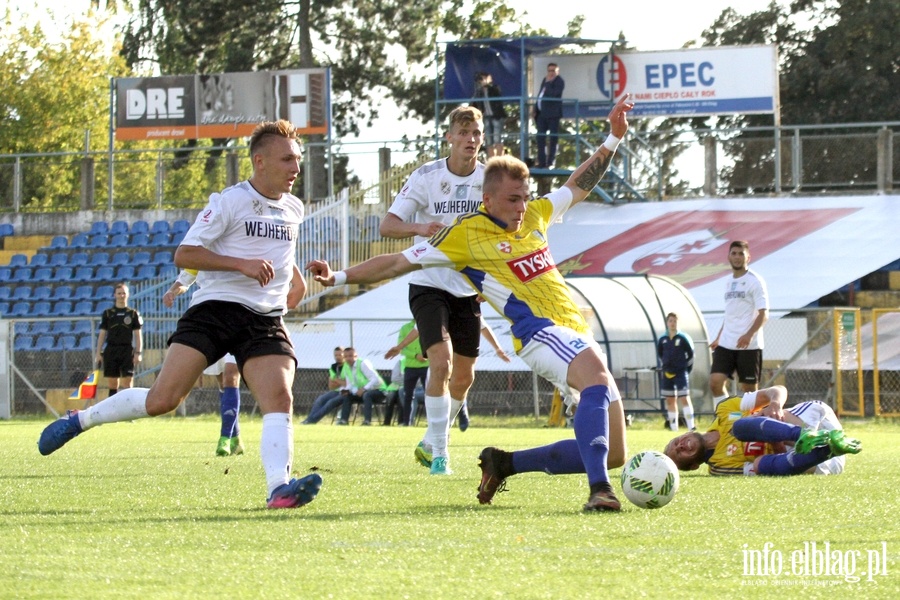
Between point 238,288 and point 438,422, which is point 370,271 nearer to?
point 238,288

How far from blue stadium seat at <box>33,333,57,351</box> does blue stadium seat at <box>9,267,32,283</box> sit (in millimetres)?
3474

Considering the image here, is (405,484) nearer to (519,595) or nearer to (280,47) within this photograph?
(519,595)

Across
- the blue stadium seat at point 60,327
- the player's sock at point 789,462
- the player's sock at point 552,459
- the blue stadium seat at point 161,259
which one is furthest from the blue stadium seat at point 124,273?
the player's sock at point 552,459

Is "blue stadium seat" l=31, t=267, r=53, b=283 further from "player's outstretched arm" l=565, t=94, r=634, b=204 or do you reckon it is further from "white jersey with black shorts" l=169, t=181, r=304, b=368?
"player's outstretched arm" l=565, t=94, r=634, b=204

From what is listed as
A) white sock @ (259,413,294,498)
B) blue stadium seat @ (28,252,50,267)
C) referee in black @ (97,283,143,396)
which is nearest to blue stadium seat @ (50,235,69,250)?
blue stadium seat @ (28,252,50,267)

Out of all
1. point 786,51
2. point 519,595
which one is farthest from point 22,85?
point 519,595

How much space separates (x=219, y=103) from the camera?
1300 inches

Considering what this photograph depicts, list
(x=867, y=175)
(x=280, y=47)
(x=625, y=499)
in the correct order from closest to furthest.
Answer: (x=625, y=499) → (x=867, y=175) → (x=280, y=47)

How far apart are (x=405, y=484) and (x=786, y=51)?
39.1 meters

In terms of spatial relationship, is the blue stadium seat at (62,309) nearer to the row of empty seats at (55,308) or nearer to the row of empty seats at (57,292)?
the row of empty seats at (55,308)

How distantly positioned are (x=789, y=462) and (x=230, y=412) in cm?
469

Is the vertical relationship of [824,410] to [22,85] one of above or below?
below

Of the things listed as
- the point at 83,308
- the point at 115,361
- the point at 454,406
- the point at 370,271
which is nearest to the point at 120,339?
the point at 115,361

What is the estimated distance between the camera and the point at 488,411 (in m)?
23.6
